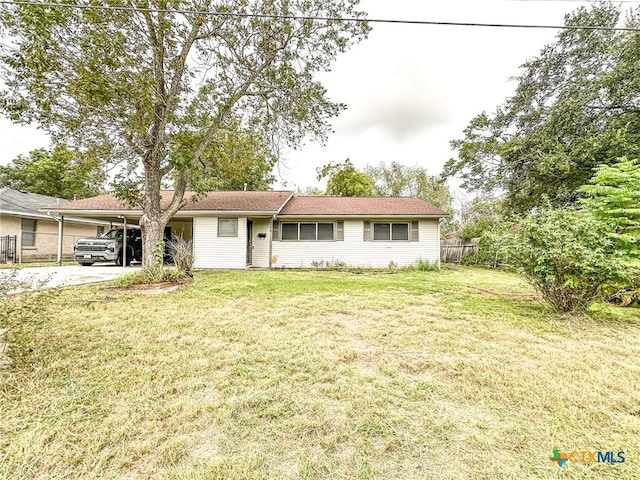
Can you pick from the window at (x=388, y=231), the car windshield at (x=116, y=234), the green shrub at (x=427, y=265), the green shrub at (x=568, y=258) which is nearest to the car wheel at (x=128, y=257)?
the car windshield at (x=116, y=234)

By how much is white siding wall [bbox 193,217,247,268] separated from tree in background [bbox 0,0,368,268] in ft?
8.84

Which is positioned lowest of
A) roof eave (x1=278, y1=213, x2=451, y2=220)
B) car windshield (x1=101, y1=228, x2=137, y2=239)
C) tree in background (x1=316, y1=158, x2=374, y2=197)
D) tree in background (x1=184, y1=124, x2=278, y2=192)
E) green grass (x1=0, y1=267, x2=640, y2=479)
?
green grass (x1=0, y1=267, x2=640, y2=479)

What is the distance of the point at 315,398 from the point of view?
7.18 ft

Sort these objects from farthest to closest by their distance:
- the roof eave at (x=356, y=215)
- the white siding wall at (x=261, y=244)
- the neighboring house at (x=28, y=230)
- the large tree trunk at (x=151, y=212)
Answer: the neighboring house at (x=28, y=230) < the white siding wall at (x=261, y=244) < the roof eave at (x=356, y=215) < the large tree trunk at (x=151, y=212)

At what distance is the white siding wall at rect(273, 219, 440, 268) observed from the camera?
12250 mm

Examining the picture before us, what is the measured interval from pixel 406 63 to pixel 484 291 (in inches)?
345

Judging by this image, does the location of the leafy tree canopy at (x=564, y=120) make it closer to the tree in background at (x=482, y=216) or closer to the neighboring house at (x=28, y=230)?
the tree in background at (x=482, y=216)

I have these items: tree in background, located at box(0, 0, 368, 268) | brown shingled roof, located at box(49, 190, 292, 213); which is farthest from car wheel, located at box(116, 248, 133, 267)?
tree in background, located at box(0, 0, 368, 268)

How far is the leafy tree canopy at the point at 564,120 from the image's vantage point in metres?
9.94

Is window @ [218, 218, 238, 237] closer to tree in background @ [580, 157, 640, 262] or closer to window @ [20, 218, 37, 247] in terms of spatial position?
window @ [20, 218, 37, 247]

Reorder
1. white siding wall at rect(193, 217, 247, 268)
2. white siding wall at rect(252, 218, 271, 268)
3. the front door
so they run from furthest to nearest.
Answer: white siding wall at rect(252, 218, 271, 268), the front door, white siding wall at rect(193, 217, 247, 268)

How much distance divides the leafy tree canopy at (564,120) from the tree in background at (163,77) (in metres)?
8.60

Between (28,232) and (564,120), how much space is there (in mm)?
24670

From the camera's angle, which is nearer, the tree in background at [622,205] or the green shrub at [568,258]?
the green shrub at [568,258]
